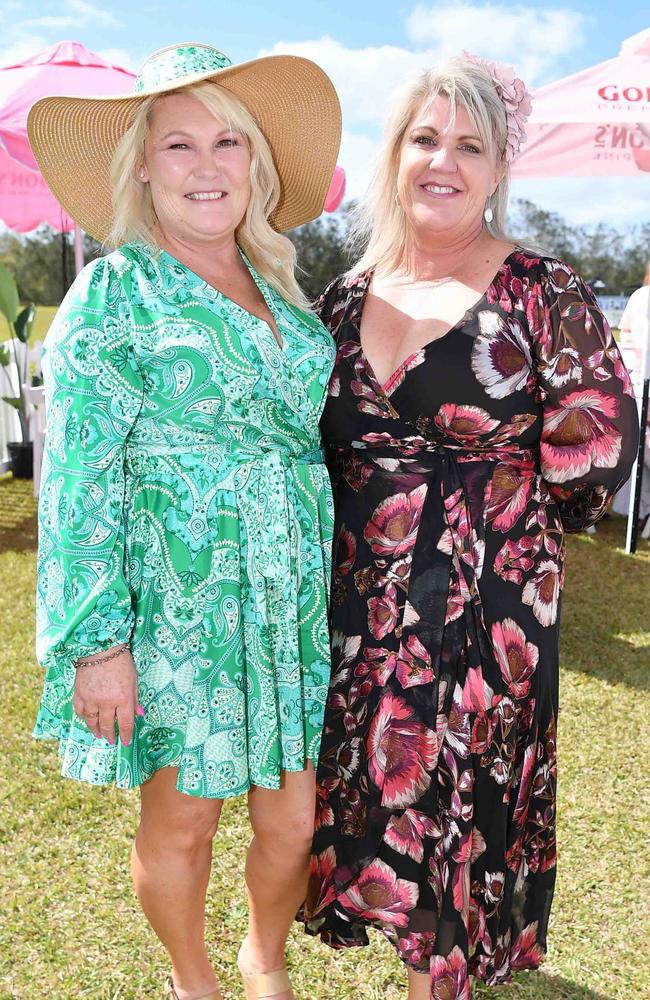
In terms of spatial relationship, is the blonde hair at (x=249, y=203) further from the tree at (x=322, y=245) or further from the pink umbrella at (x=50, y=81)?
the tree at (x=322, y=245)

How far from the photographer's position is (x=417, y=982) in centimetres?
211

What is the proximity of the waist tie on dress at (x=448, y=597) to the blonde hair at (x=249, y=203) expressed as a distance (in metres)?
0.57

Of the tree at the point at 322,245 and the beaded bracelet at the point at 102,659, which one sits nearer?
the beaded bracelet at the point at 102,659

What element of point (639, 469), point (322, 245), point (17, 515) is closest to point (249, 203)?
point (639, 469)

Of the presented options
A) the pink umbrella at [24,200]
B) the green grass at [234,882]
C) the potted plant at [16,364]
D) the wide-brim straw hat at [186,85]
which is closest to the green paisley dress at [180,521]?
the wide-brim straw hat at [186,85]

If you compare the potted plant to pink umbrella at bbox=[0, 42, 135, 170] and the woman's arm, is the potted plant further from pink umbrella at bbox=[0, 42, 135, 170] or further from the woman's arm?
the woman's arm

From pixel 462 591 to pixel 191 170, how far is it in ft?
3.64

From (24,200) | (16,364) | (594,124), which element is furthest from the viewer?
(16,364)

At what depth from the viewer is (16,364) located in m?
8.91

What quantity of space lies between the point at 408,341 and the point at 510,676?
799 millimetres

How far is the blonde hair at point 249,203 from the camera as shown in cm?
200

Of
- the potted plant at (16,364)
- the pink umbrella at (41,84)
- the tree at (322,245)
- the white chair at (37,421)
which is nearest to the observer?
the pink umbrella at (41,84)

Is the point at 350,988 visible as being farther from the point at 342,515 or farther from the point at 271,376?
the point at 271,376

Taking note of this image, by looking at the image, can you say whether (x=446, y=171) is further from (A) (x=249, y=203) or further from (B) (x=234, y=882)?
(B) (x=234, y=882)
